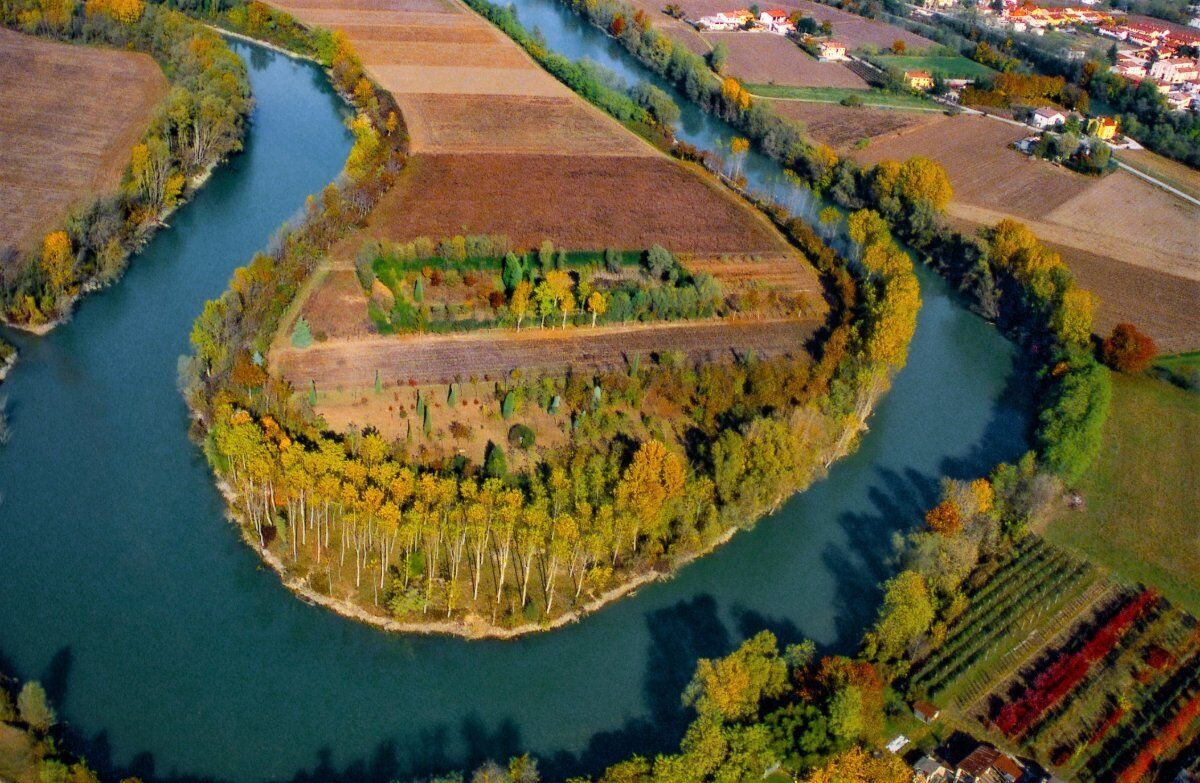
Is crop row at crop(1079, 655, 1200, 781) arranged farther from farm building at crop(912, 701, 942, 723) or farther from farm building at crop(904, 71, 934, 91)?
farm building at crop(904, 71, 934, 91)

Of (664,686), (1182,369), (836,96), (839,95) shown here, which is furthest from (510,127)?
(664,686)

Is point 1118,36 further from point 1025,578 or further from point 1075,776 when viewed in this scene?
point 1075,776

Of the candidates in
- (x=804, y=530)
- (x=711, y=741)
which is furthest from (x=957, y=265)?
(x=711, y=741)

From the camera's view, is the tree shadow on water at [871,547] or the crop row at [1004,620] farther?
the tree shadow on water at [871,547]

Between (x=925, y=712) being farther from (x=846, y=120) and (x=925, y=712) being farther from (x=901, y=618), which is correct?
(x=846, y=120)

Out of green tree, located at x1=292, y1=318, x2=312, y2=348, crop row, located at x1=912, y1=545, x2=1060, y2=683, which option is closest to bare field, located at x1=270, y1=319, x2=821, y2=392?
green tree, located at x1=292, y1=318, x2=312, y2=348

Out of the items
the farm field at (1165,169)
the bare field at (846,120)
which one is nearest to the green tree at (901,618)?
the bare field at (846,120)

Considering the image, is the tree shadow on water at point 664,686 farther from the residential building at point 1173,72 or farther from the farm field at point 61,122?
the residential building at point 1173,72
